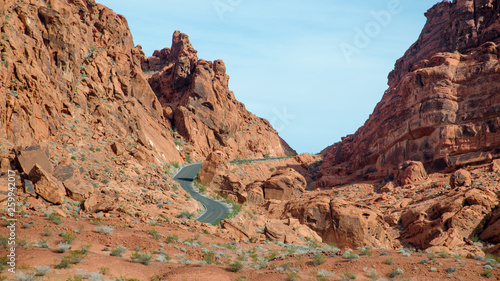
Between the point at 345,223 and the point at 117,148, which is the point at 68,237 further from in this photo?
the point at 345,223

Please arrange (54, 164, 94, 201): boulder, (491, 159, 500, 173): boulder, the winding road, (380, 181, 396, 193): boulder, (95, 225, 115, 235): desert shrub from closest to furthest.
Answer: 1. (95, 225, 115, 235): desert shrub
2. (54, 164, 94, 201): boulder
3. the winding road
4. (491, 159, 500, 173): boulder
5. (380, 181, 396, 193): boulder

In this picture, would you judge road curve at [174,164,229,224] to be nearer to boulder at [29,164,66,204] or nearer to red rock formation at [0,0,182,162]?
red rock formation at [0,0,182,162]

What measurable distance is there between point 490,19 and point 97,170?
193ft

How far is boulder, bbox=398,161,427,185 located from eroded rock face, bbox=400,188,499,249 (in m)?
12.4

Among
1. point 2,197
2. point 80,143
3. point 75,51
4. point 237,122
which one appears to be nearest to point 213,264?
point 2,197

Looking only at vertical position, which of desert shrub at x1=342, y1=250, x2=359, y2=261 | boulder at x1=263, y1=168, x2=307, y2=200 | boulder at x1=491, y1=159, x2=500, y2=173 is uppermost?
boulder at x1=491, y1=159, x2=500, y2=173

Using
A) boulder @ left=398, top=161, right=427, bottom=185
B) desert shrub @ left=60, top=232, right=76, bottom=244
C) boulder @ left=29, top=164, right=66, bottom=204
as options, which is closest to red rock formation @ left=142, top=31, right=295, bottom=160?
boulder @ left=398, top=161, right=427, bottom=185

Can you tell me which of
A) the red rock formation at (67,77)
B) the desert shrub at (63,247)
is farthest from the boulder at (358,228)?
the red rock formation at (67,77)

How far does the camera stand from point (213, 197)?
42.0 meters

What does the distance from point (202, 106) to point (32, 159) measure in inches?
2002

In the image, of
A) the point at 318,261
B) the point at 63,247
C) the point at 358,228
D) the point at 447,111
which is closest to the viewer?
the point at 63,247

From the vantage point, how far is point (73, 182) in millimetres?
26609

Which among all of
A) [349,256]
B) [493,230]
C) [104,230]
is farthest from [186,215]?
[493,230]

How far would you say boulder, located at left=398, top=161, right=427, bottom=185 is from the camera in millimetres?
47812
